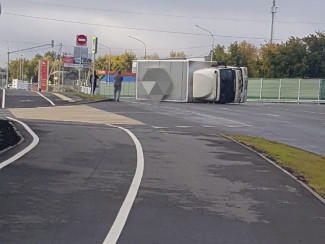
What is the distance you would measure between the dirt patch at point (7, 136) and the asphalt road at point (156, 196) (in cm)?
66

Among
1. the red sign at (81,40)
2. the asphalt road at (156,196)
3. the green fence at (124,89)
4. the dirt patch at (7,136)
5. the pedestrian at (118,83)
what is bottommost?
the green fence at (124,89)

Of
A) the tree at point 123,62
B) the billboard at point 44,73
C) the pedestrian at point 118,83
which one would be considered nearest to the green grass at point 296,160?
the pedestrian at point 118,83

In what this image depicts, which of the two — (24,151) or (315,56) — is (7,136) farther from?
(315,56)

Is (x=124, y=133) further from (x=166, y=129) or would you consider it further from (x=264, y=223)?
(x=264, y=223)

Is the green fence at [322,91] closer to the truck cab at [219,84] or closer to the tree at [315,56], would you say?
the tree at [315,56]

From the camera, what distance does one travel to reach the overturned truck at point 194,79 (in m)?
Result: 35.9

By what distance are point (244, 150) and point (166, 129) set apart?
15.6ft

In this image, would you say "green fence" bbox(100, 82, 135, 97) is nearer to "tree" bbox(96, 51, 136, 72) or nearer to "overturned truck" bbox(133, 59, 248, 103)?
"overturned truck" bbox(133, 59, 248, 103)

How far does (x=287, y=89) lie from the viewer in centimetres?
5709

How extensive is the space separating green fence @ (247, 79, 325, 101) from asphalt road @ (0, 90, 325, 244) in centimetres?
4249

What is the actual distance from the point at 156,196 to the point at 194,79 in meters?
28.2

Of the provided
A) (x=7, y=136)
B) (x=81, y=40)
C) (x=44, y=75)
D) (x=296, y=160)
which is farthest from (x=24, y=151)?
(x=44, y=75)

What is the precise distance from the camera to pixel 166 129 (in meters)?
18.3

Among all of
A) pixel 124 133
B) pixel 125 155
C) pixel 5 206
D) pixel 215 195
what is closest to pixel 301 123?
pixel 124 133
